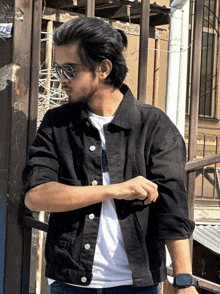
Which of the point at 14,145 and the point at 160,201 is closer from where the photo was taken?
the point at 160,201

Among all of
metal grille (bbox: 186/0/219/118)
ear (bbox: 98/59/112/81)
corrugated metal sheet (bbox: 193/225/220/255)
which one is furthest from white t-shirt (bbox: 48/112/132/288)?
metal grille (bbox: 186/0/219/118)

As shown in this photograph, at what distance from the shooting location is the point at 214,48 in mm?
11016

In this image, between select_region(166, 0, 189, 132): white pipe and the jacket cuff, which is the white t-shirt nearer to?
the jacket cuff

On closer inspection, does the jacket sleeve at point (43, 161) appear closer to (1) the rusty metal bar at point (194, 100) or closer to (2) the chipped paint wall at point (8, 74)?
(2) the chipped paint wall at point (8, 74)

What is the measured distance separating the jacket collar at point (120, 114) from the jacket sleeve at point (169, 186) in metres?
0.10

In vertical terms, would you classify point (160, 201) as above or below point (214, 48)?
below

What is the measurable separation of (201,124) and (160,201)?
8960 millimetres

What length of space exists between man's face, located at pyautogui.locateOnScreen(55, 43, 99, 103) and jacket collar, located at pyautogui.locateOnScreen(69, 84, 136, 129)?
0.14 feet

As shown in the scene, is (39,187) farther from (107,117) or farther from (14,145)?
(14,145)

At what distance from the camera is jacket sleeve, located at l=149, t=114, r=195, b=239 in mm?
1554

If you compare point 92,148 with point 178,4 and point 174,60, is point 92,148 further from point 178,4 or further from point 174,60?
point 178,4

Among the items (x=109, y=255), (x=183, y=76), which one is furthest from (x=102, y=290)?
(x=183, y=76)

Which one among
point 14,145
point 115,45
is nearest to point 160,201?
point 115,45

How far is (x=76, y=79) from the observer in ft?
5.37
